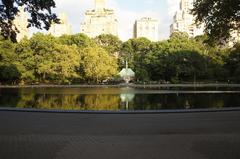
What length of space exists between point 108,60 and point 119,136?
175 ft

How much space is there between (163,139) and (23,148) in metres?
3.53

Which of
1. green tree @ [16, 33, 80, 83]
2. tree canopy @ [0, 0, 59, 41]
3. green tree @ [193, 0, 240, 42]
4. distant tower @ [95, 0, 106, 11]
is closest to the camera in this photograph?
tree canopy @ [0, 0, 59, 41]

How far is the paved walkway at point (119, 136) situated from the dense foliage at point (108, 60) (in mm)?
39391

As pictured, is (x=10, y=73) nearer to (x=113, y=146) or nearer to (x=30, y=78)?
(x=30, y=78)

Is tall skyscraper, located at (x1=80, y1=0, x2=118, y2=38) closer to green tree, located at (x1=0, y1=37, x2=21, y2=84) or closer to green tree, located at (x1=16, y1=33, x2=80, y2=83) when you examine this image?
green tree, located at (x1=16, y1=33, x2=80, y2=83)

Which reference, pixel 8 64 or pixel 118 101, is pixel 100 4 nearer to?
pixel 8 64

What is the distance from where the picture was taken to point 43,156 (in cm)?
739

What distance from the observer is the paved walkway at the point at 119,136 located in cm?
766

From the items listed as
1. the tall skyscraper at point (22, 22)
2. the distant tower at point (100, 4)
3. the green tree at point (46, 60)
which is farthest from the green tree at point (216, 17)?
the distant tower at point (100, 4)

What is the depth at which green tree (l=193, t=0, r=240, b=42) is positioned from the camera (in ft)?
50.4

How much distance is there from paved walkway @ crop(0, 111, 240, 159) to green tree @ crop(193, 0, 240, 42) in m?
4.28

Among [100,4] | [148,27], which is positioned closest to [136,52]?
[148,27]

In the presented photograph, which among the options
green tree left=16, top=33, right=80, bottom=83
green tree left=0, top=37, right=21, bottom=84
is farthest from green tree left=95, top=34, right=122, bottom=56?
green tree left=0, top=37, right=21, bottom=84

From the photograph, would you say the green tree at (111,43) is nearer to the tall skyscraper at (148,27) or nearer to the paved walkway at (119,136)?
the tall skyscraper at (148,27)
